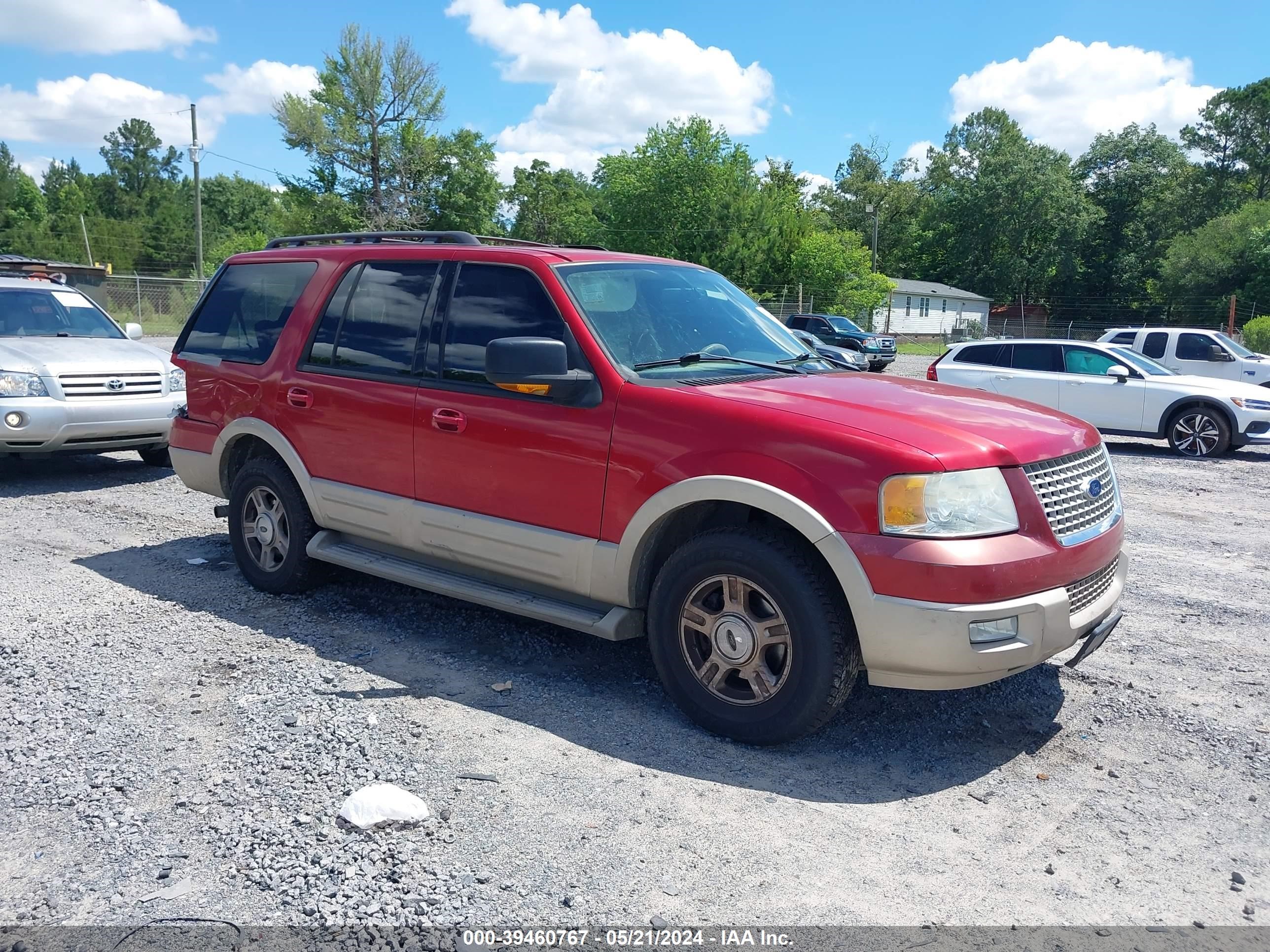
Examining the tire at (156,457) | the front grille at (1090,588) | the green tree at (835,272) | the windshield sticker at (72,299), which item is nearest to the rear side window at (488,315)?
the front grille at (1090,588)

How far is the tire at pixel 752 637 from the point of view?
3.68 m

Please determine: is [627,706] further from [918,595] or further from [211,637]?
[211,637]

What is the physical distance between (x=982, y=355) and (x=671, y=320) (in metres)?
11.4

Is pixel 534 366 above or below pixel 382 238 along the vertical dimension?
below

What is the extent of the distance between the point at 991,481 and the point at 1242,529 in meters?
6.00

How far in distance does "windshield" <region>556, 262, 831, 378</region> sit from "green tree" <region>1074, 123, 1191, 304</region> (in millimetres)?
71109

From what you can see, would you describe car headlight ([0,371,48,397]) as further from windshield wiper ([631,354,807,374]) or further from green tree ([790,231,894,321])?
green tree ([790,231,894,321])

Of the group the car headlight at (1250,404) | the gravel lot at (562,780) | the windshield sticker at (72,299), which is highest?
the windshield sticker at (72,299)

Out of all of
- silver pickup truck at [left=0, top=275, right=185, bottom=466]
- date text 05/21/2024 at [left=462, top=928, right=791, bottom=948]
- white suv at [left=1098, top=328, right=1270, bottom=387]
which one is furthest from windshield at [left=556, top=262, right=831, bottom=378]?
white suv at [left=1098, top=328, right=1270, bottom=387]

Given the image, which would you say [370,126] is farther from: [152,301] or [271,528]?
[271,528]

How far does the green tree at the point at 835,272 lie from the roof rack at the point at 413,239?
53556 mm

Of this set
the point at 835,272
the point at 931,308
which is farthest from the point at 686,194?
the point at 931,308

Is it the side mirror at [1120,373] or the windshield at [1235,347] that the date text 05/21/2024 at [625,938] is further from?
the windshield at [1235,347]

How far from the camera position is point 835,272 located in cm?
5947
